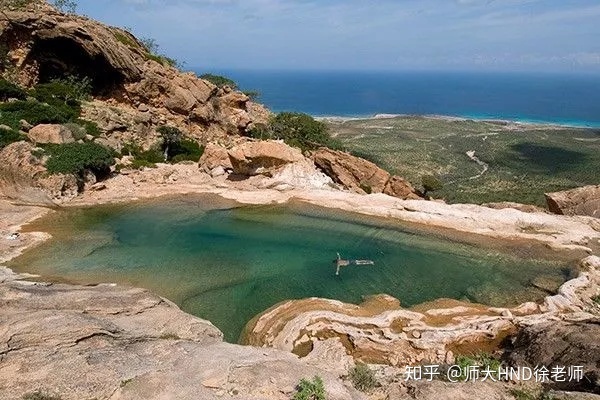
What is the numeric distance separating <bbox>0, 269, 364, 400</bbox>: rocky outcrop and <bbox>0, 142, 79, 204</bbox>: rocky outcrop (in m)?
16.1

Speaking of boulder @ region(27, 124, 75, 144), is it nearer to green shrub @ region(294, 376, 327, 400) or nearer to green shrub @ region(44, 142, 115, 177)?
green shrub @ region(44, 142, 115, 177)

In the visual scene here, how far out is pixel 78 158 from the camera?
3262 cm

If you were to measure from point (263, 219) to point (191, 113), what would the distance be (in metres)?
23.2

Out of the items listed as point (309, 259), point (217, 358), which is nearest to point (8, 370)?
point (217, 358)

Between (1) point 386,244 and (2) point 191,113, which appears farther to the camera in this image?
(2) point 191,113

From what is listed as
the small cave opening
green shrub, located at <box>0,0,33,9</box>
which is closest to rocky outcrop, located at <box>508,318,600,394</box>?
the small cave opening

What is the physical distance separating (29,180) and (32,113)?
30.9 feet

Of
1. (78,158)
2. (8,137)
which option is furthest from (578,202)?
(8,137)

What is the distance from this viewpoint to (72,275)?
2064 centimetres

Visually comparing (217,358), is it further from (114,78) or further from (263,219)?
(114,78)

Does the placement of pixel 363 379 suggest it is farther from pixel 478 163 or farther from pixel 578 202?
pixel 478 163

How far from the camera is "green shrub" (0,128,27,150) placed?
3203 cm

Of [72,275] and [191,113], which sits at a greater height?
[191,113]

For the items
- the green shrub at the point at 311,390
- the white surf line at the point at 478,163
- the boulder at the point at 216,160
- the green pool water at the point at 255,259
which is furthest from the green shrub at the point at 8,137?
the white surf line at the point at 478,163
